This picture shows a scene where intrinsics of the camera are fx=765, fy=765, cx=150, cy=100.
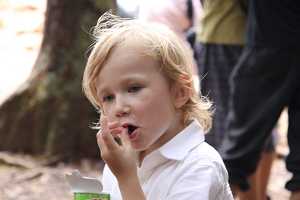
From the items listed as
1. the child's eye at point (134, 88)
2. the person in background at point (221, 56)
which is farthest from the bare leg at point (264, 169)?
the child's eye at point (134, 88)

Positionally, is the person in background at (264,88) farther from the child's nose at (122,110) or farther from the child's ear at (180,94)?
the child's nose at (122,110)

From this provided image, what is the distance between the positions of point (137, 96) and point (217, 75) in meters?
2.26

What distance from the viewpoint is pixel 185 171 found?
2121mm

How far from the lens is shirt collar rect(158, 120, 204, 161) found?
217cm

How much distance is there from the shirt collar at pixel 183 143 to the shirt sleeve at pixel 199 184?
0.07m

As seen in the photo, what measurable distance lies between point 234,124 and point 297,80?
16.9 inches

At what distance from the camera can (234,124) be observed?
12.7 ft

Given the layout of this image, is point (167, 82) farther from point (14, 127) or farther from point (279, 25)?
point (14, 127)

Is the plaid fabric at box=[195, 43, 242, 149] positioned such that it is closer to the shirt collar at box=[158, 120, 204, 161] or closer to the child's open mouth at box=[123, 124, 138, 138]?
the shirt collar at box=[158, 120, 204, 161]

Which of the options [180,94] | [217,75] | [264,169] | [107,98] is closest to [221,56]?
[217,75]

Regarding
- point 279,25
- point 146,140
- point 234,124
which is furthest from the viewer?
point 234,124

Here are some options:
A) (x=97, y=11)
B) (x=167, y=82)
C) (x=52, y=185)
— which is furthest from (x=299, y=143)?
(x=97, y=11)

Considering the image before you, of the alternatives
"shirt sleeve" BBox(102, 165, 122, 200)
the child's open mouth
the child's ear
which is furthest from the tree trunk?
the child's open mouth

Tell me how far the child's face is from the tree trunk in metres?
3.79
